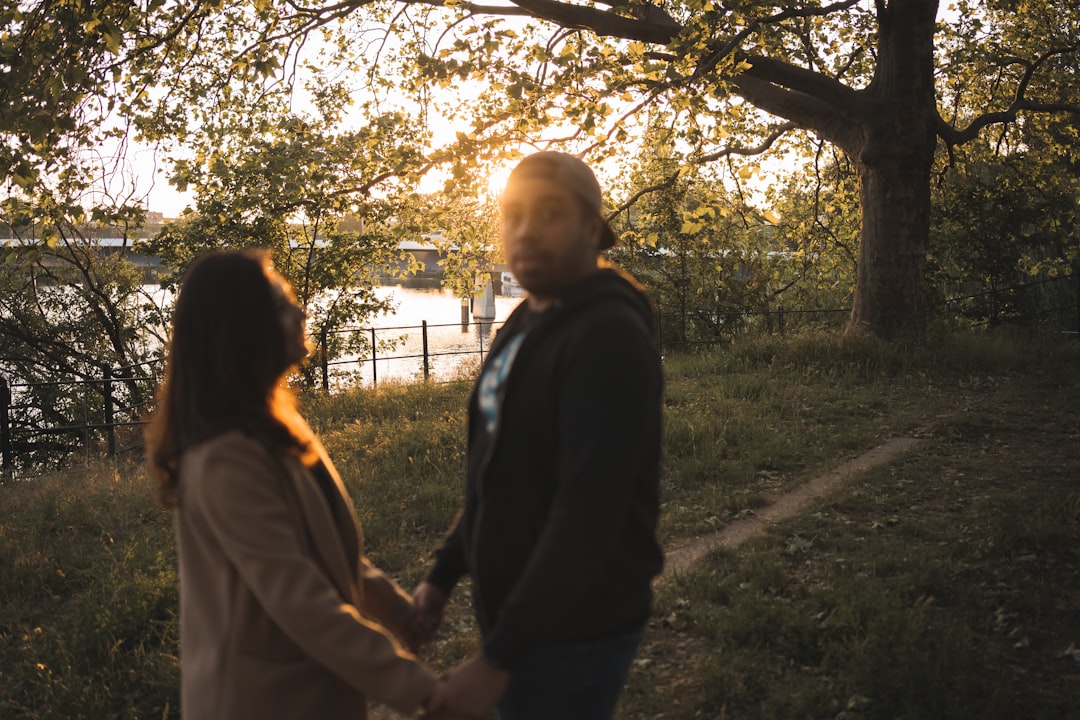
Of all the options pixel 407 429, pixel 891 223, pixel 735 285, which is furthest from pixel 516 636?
pixel 735 285

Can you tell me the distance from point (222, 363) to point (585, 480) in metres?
0.80

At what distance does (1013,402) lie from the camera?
9641mm

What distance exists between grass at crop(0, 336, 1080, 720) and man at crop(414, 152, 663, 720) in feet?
6.89

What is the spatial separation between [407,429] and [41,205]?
393 cm

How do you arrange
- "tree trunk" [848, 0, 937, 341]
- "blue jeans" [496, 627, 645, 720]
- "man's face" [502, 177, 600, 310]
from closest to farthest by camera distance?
"blue jeans" [496, 627, 645, 720] → "man's face" [502, 177, 600, 310] → "tree trunk" [848, 0, 937, 341]

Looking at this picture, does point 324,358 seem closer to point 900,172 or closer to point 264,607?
point 900,172

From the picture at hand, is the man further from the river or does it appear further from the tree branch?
the tree branch

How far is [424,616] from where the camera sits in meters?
2.23

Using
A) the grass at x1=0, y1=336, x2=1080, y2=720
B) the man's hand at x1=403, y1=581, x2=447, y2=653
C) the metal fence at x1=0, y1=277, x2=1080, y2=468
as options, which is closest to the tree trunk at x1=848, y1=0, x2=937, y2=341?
the metal fence at x1=0, y1=277, x2=1080, y2=468

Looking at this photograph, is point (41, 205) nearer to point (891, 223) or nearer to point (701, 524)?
point (701, 524)

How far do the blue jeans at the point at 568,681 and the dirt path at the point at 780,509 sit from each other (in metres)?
3.37

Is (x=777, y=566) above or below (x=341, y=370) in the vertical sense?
below

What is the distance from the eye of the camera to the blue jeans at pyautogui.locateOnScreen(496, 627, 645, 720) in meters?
1.79

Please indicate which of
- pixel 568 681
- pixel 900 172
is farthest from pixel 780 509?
pixel 900 172
